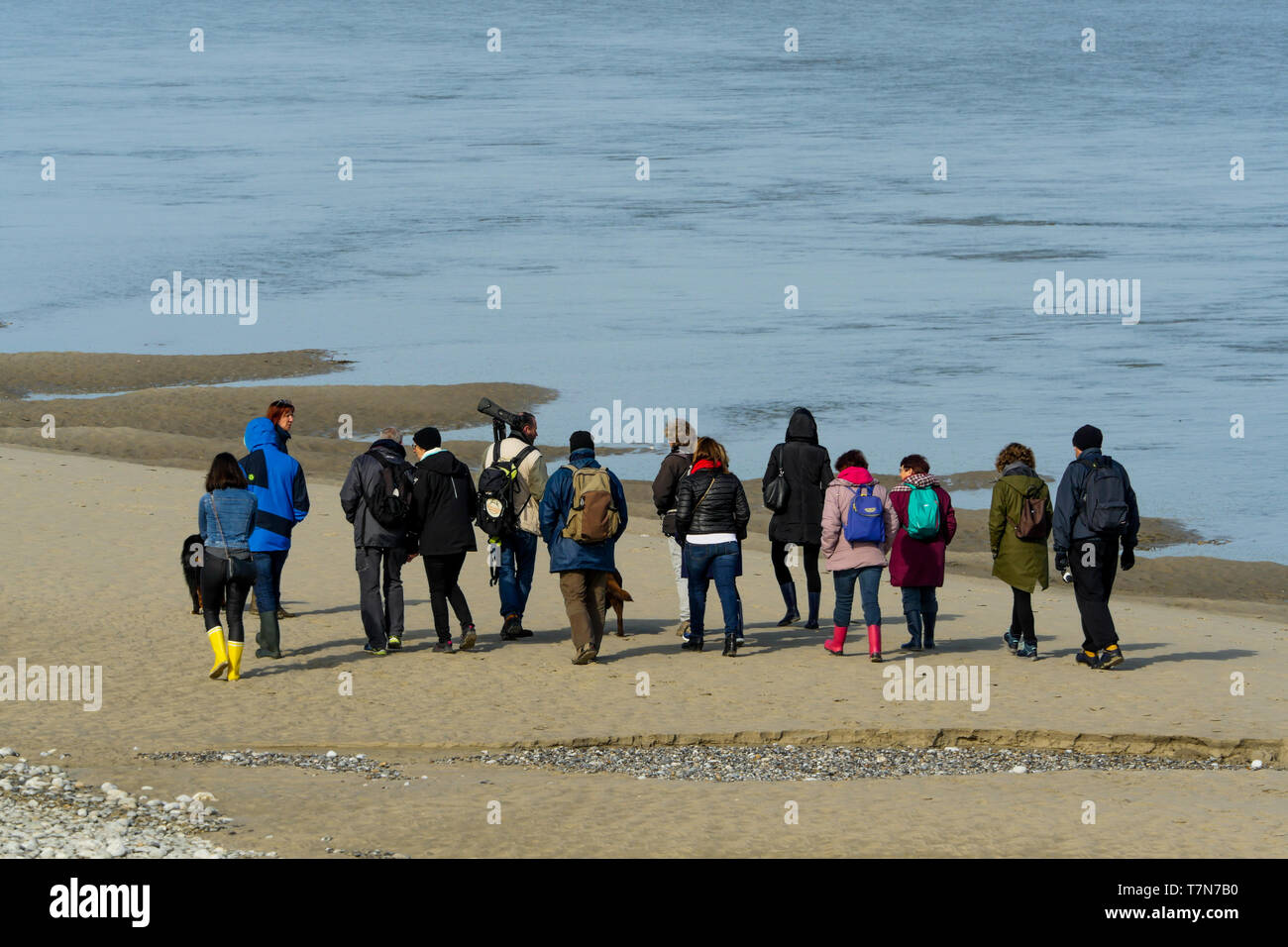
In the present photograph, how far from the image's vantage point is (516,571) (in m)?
13.9

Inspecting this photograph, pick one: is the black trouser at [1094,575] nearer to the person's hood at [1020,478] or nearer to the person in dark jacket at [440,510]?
the person's hood at [1020,478]

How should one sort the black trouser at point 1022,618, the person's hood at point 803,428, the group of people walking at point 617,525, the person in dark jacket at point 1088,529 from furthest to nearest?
the person's hood at point 803,428 < the black trouser at point 1022,618 < the group of people walking at point 617,525 < the person in dark jacket at point 1088,529

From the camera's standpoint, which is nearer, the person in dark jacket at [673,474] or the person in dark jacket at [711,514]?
the person in dark jacket at [711,514]

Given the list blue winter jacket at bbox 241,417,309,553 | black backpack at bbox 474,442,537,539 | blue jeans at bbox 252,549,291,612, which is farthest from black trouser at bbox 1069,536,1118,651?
blue jeans at bbox 252,549,291,612

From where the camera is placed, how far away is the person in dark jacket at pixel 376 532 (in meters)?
12.6

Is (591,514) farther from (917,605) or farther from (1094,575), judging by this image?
(1094,575)

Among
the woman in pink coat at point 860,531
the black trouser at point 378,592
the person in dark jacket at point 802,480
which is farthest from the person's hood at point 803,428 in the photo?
the black trouser at point 378,592

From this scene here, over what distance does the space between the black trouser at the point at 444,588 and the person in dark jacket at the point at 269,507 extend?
107 cm

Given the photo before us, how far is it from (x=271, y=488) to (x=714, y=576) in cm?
348

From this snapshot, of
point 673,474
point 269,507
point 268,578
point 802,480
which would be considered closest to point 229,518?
point 269,507

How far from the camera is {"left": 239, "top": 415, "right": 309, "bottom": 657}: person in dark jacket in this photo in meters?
12.6

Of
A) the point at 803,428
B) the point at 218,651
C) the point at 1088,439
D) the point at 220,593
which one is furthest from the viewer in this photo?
the point at 803,428
